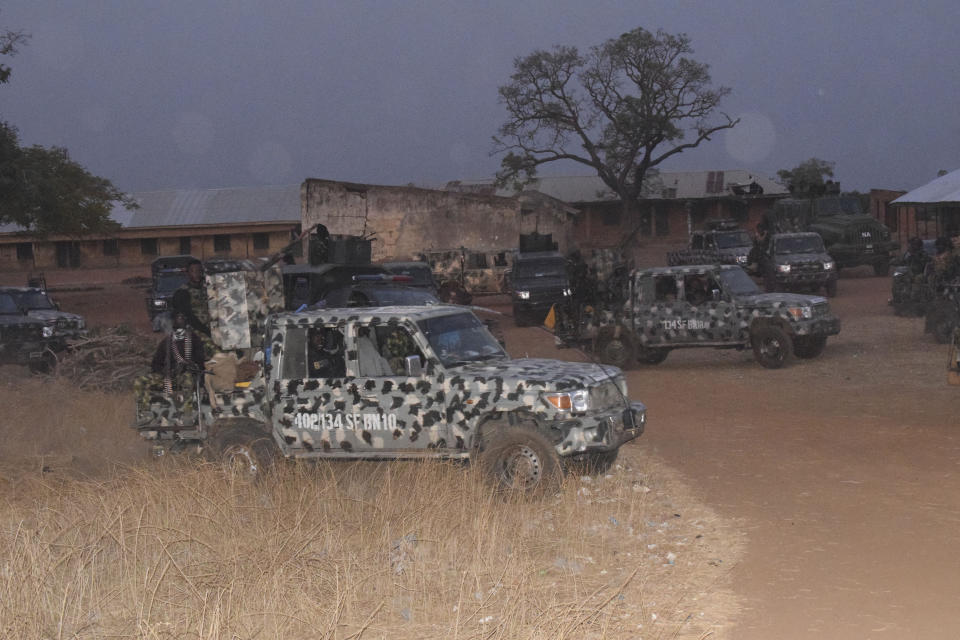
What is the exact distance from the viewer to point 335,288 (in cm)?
1994

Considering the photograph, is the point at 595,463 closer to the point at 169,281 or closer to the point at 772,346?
the point at 772,346

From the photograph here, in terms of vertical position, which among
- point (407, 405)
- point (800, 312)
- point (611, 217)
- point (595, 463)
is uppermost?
point (611, 217)

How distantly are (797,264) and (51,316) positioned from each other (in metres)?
18.6

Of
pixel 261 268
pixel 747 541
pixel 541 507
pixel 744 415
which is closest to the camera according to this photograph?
pixel 747 541

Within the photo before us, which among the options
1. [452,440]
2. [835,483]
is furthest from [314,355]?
[835,483]

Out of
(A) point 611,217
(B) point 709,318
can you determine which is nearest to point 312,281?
(B) point 709,318

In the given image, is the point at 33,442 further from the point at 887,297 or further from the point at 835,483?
the point at 887,297

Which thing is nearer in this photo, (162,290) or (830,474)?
(830,474)

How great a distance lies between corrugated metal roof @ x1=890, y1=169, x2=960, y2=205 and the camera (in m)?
20.3

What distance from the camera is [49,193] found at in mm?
31219

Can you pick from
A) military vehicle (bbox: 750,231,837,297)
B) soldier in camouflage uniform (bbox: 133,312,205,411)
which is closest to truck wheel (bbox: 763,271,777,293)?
military vehicle (bbox: 750,231,837,297)

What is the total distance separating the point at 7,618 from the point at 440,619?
8.28 feet

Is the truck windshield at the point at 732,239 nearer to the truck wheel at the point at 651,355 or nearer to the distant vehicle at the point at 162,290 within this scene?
the truck wheel at the point at 651,355

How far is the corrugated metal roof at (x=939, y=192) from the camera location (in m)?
20.3
